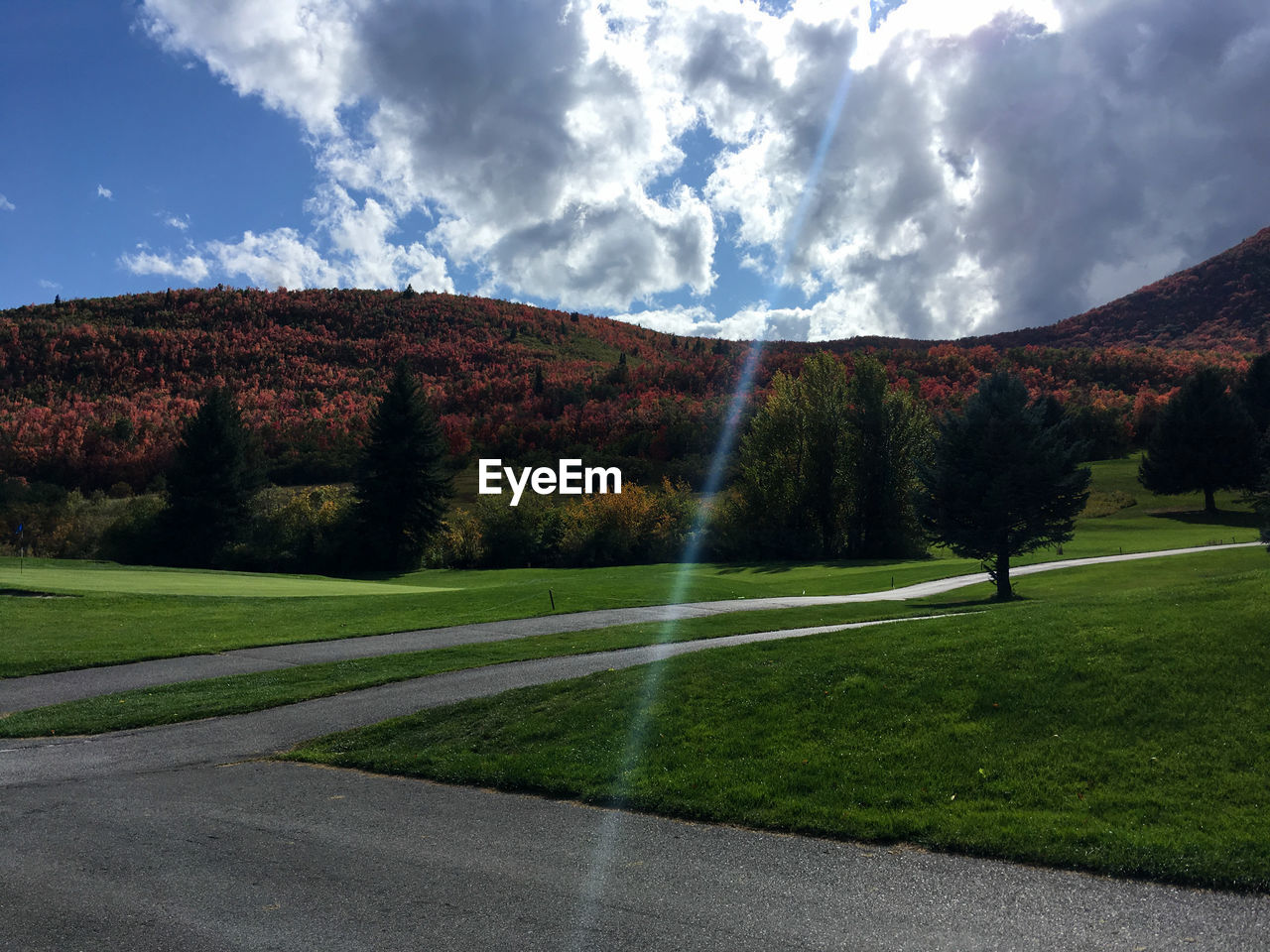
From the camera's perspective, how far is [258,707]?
12.2 metres

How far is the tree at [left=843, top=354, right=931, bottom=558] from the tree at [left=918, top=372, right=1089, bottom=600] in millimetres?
21609

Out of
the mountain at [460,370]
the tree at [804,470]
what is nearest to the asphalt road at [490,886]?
the tree at [804,470]

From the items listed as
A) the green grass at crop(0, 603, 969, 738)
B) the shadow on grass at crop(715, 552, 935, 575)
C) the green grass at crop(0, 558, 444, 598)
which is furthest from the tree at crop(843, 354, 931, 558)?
the green grass at crop(0, 603, 969, 738)

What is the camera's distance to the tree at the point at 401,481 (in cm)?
5212

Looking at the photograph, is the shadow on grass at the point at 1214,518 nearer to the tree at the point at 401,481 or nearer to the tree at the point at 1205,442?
the tree at the point at 1205,442

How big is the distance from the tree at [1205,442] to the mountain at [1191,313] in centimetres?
7498

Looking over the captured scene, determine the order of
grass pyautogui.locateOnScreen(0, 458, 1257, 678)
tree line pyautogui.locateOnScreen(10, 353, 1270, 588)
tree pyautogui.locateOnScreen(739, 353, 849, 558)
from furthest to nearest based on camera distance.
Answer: tree pyautogui.locateOnScreen(739, 353, 849, 558) < tree line pyautogui.locateOnScreen(10, 353, 1270, 588) < grass pyautogui.locateOnScreen(0, 458, 1257, 678)

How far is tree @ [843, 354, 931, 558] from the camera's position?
48406 mm

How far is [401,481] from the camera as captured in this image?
52.6 metres

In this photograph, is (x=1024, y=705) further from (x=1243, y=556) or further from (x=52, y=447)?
(x=52, y=447)

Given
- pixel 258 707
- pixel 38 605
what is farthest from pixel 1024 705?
pixel 38 605

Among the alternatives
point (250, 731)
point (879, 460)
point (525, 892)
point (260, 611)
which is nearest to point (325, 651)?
point (250, 731)

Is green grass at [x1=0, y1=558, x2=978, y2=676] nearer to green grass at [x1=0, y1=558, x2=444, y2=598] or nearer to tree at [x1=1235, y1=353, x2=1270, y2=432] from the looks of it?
green grass at [x1=0, y1=558, x2=444, y2=598]

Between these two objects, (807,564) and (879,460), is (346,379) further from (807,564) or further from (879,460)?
(807,564)
